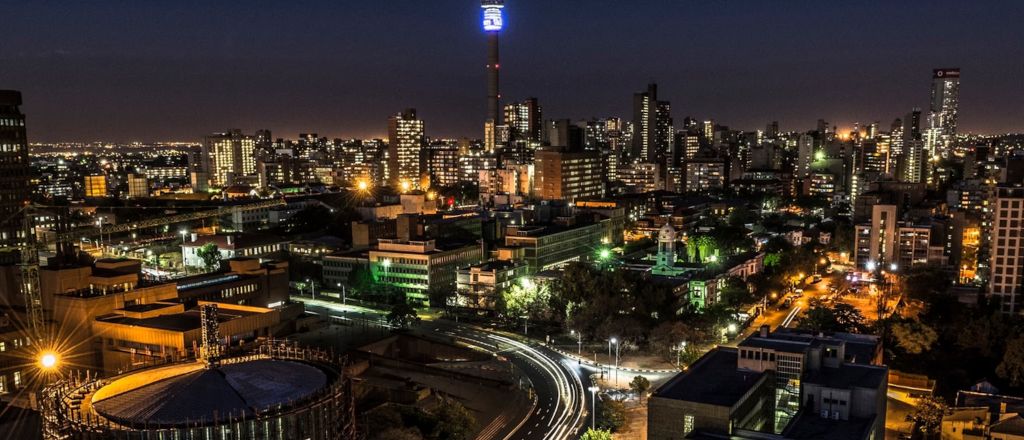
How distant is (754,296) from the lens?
61375 mm

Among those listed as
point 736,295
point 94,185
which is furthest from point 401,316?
point 94,185

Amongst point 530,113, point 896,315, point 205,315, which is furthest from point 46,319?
point 530,113

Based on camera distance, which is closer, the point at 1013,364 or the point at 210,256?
the point at 1013,364

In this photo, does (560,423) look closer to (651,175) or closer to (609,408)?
(609,408)

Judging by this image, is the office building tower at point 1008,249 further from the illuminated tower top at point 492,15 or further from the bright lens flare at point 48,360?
the illuminated tower top at point 492,15

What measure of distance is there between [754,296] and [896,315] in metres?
11.2

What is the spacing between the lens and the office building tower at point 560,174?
123 m

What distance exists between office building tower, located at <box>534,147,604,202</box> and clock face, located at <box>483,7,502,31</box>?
37.6m

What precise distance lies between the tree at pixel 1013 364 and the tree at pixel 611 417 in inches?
889

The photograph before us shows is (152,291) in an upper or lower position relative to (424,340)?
upper

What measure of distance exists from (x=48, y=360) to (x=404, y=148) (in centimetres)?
11846

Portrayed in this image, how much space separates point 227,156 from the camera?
18200 centimetres

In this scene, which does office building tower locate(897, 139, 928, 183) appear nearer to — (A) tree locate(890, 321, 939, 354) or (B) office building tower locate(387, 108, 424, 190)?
(B) office building tower locate(387, 108, 424, 190)

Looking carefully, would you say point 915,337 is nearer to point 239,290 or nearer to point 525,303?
point 525,303
